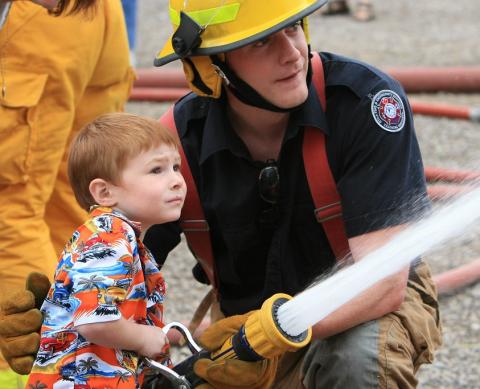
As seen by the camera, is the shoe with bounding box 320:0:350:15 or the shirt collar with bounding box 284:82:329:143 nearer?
the shirt collar with bounding box 284:82:329:143

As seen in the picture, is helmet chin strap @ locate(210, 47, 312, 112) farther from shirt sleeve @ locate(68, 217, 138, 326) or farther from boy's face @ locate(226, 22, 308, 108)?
shirt sleeve @ locate(68, 217, 138, 326)

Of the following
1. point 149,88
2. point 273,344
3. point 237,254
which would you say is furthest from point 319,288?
point 149,88

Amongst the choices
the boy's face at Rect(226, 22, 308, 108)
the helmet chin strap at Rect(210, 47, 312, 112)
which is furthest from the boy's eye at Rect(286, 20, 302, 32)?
the helmet chin strap at Rect(210, 47, 312, 112)

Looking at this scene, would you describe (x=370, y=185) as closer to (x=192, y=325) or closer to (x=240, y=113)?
(x=240, y=113)

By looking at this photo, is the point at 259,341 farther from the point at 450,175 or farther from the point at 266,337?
the point at 450,175

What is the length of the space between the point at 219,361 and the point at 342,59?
43.6 inches

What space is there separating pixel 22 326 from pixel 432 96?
691cm

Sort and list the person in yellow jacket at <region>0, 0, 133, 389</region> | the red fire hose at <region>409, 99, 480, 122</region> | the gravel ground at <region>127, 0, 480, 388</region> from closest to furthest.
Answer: the person in yellow jacket at <region>0, 0, 133, 389</region>
the gravel ground at <region>127, 0, 480, 388</region>
the red fire hose at <region>409, 99, 480, 122</region>

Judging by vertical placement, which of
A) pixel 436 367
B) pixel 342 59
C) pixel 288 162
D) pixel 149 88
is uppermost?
pixel 342 59

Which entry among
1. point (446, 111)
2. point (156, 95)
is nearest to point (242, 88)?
point (446, 111)

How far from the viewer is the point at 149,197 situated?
2967 mm

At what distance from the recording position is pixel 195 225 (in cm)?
349

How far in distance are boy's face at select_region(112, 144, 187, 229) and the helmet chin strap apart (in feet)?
1.27

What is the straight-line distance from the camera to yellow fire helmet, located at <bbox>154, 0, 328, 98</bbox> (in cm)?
319
